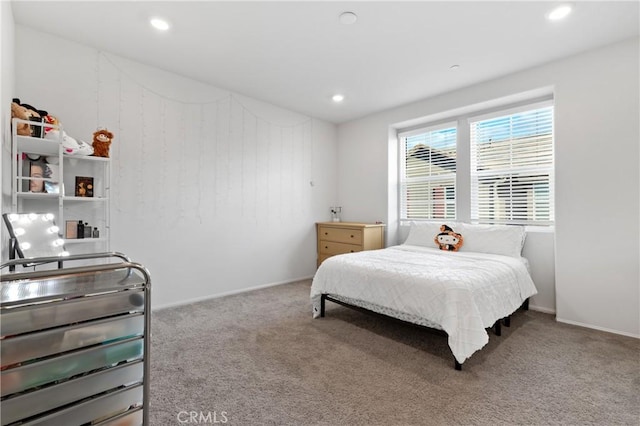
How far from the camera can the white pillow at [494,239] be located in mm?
3162

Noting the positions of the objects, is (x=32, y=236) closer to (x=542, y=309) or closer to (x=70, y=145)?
(x=70, y=145)

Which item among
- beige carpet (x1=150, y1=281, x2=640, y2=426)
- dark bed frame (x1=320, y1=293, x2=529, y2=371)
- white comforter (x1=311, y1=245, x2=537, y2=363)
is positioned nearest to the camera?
beige carpet (x1=150, y1=281, x2=640, y2=426)

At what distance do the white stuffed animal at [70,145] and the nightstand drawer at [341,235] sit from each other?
306 centimetres

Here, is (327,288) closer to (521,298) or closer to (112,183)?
(521,298)

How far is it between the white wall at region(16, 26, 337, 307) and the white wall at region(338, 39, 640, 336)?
2.92m

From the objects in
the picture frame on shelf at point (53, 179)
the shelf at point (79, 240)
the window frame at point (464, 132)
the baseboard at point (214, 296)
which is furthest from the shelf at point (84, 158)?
the window frame at point (464, 132)

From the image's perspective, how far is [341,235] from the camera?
4461 mm

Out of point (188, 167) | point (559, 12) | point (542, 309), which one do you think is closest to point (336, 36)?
point (559, 12)

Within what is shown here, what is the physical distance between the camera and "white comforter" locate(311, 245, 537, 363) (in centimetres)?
198

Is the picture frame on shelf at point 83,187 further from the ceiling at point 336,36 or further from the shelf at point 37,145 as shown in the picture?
the ceiling at point 336,36

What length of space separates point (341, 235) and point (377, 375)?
2.62 meters

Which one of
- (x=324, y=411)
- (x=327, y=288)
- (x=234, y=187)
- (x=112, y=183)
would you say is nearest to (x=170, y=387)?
(x=324, y=411)

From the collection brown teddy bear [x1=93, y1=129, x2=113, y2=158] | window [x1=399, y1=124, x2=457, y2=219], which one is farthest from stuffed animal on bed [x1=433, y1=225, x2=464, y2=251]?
brown teddy bear [x1=93, y1=129, x2=113, y2=158]

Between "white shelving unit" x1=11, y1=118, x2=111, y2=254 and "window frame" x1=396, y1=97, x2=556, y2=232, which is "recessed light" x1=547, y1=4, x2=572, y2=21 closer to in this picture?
"window frame" x1=396, y1=97, x2=556, y2=232
